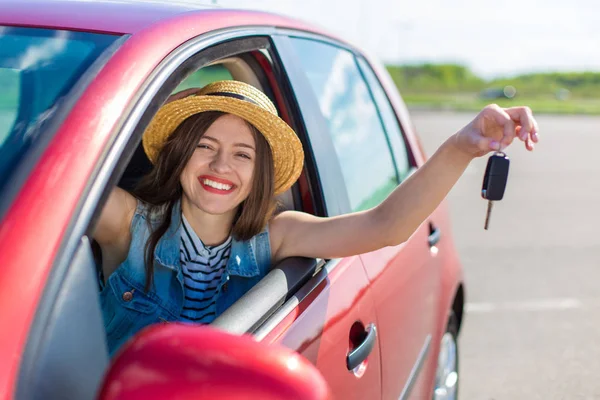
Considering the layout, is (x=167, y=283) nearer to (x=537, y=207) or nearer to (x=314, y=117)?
(x=314, y=117)

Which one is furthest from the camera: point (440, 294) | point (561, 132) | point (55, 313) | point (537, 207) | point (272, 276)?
point (561, 132)

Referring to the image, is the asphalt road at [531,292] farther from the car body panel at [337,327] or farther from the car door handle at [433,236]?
the car body panel at [337,327]

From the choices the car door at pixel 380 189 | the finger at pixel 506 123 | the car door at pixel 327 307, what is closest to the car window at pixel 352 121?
the car door at pixel 380 189

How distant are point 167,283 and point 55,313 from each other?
40.2 inches

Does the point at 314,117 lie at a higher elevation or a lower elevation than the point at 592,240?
higher

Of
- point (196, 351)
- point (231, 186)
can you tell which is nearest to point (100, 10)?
point (231, 186)

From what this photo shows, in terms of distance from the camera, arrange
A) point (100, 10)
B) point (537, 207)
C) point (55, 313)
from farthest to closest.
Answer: point (537, 207) < point (100, 10) < point (55, 313)

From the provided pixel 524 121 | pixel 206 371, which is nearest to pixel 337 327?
pixel 524 121

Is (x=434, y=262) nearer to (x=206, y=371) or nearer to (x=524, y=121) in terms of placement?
(x=524, y=121)

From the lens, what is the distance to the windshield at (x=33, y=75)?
1.28 m

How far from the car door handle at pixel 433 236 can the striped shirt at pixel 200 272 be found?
3.09 feet

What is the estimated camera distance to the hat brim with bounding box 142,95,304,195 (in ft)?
6.73

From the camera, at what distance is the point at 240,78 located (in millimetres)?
2371

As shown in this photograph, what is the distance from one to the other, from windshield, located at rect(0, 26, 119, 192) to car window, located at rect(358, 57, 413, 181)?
1649 mm
